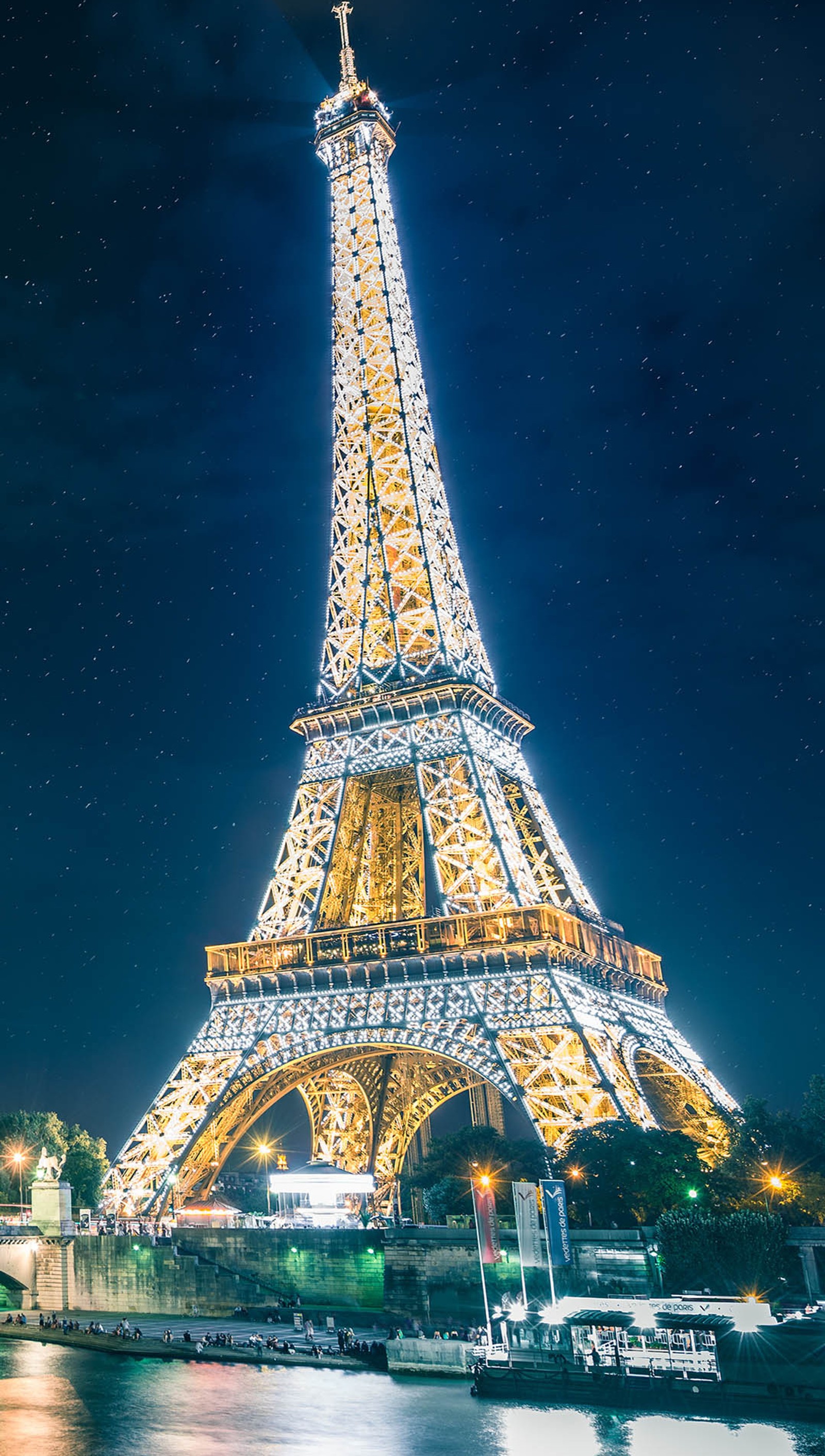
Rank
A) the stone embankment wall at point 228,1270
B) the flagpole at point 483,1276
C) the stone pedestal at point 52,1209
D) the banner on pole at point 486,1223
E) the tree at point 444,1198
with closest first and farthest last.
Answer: the flagpole at point 483,1276 < the banner on pole at point 486,1223 < the stone embankment wall at point 228,1270 < the tree at point 444,1198 < the stone pedestal at point 52,1209

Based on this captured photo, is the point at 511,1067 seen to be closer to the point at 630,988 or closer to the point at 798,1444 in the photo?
the point at 630,988

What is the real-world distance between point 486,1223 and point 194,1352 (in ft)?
34.1

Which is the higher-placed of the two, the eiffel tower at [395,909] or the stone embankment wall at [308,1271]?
the eiffel tower at [395,909]

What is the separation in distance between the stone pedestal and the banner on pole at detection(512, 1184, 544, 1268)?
2257cm

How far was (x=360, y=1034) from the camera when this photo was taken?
148 ft

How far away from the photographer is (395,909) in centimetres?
5922

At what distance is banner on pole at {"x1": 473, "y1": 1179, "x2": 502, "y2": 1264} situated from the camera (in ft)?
117

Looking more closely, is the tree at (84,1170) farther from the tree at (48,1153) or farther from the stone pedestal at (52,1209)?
the stone pedestal at (52,1209)

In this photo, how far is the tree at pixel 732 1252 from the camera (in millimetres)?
33312

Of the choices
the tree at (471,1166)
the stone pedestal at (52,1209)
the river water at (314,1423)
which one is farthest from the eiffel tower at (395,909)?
the river water at (314,1423)

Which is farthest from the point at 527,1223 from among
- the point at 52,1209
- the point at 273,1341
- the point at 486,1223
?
the point at 52,1209

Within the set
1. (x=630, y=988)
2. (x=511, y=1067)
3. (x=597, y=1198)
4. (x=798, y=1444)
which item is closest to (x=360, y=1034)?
(x=511, y=1067)

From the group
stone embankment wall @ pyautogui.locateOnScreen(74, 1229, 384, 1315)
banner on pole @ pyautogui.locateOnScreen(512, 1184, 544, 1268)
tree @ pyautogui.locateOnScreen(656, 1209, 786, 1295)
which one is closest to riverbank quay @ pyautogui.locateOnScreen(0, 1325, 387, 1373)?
stone embankment wall @ pyautogui.locateOnScreen(74, 1229, 384, 1315)

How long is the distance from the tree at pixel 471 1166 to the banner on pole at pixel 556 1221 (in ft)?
16.7
